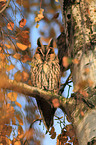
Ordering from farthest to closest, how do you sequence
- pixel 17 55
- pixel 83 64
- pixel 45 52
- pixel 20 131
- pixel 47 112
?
1. pixel 45 52
2. pixel 47 112
3. pixel 20 131
4. pixel 17 55
5. pixel 83 64

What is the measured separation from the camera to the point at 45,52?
12.4ft

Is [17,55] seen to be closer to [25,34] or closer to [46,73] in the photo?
[25,34]

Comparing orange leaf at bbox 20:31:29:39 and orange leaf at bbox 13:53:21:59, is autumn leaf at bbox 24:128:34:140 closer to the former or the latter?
orange leaf at bbox 13:53:21:59

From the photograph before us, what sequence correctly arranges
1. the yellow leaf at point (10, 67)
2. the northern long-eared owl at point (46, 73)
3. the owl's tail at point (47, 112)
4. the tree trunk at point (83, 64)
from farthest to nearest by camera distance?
the northern long-eared owl at point (46, 73)
the owl's tail at point (47, 112)
the yellow leaf at point (10, 67)
the tree trunk at point (83, 64)

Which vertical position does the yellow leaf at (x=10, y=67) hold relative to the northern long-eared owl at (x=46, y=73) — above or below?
below

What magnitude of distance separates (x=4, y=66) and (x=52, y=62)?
1.81 metres

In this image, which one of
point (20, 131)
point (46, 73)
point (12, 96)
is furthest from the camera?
point (46, 73)

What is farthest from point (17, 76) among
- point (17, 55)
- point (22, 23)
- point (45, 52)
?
point (45, 52)

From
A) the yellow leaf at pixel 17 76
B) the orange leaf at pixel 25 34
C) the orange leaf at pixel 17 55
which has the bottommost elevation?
the yellow leaf at pixel 17 76

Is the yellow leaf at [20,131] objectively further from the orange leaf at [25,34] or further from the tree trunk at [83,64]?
the orange leaf at [25,34]

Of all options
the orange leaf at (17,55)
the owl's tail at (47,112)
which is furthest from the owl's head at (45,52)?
the orange leaf at (17,55)

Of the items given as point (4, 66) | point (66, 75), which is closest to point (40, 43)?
point (66, 75)

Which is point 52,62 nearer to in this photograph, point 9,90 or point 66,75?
point 66,75

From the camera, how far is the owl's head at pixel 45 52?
370 centimetres
